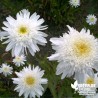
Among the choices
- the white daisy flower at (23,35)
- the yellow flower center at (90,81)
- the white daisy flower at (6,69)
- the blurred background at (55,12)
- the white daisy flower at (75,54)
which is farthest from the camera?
the blurred background at (55,12)

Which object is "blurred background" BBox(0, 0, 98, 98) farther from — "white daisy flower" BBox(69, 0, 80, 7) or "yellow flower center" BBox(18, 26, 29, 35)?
"yellow flower center" BBox(18, 26, 29, 35)

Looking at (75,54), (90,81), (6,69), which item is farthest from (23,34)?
(6,69)

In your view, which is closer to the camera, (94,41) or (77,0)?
(94,41)

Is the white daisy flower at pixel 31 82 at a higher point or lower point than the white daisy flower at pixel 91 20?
lower

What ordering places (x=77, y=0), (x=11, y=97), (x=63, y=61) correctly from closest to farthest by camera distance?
Answer: (x=63, y=61) → (x=11, y=97) → (x=77, y=0)

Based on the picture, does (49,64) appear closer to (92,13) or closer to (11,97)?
(11,97)

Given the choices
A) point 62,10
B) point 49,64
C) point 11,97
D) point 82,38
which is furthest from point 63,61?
point 62,10

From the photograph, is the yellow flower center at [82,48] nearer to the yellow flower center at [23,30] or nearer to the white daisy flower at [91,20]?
the yellow flower center at [23,30]

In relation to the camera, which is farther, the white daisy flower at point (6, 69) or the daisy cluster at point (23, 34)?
the white daisy flower at point (6, 69)

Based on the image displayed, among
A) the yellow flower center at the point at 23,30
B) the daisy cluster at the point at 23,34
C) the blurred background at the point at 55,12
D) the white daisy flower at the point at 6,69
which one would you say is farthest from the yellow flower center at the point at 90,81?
the blurred background at the point at 55,12

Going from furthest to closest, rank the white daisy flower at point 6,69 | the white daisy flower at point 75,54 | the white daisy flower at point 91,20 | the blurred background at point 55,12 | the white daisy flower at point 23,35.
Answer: the blurred background at point 55,12 < the white daisy flower at point 91,20 < the white daisy flower at point 6,69 < the white daisy flower at point 23,35 < the white daisy flower at point 75,54
